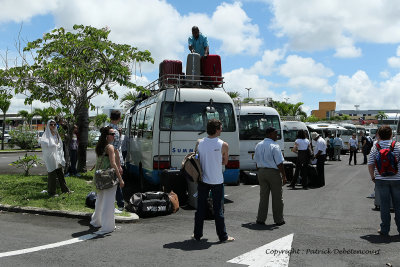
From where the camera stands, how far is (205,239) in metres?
6.79

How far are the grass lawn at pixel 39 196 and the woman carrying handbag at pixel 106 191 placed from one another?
0.37 m

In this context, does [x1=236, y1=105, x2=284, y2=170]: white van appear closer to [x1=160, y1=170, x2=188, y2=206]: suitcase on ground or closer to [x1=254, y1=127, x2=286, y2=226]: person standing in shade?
[x1=160, y1=170, x2=188, y2=206]: suitcase on ground

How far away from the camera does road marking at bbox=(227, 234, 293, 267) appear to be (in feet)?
17.7

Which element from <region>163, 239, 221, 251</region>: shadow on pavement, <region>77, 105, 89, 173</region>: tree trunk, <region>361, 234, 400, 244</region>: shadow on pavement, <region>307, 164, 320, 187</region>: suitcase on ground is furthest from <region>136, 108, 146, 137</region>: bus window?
<region>361, 234, 400, 244</region>: shadow on pavement

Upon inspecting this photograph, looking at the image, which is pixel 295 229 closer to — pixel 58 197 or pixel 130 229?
pixel 130 229

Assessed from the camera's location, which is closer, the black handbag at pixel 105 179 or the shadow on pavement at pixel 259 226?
the black handbag at pixel 105 179

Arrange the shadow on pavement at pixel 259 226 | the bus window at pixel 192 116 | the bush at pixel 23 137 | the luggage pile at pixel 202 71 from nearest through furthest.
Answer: the shadow on pavement at pixel 259 226, the bus window at pixel 192 116, the luggage pile at pixel 202 71, the bush at pixel 23 137

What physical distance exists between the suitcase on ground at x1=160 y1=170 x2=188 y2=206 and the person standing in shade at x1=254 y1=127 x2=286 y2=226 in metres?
2.57

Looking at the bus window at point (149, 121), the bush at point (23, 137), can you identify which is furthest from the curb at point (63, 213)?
the bush at point (23, 137)

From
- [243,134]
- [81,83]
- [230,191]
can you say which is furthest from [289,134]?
[81,83]

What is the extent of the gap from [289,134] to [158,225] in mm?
17949

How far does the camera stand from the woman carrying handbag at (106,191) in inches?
290

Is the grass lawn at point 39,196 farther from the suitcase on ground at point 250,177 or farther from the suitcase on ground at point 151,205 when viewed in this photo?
the suitcase on ground at point 250,177

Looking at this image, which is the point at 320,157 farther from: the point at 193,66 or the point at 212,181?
the point at 212,181
